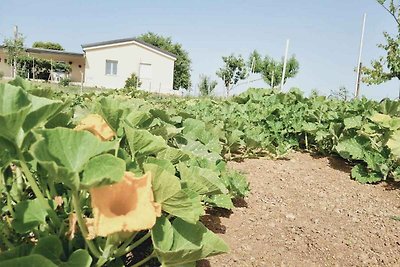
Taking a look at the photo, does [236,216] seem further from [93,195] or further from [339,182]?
[93,195]

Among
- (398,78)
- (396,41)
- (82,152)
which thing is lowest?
(82,152)

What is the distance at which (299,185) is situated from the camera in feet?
9.97

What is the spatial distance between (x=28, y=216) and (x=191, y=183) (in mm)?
395

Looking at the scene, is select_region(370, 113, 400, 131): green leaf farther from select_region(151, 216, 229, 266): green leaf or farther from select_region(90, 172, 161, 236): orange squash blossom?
select_region(90, 172, 161, 236): orange squash blossom

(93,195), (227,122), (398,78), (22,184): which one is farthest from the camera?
(398,78)

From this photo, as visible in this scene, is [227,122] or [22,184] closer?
[22,184]

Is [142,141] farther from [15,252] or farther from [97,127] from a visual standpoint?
[15,252]

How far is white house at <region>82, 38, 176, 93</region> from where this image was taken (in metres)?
28.4

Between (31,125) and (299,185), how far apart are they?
2.48m

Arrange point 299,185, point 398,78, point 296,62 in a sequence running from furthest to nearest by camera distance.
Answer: point 296,62, point 398,78, point 299,185

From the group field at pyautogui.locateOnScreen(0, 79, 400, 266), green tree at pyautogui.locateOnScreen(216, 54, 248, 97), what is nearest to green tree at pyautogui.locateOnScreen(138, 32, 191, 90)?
green tree at pyautogui.locateOnScreen(216, 54, 248, 97)

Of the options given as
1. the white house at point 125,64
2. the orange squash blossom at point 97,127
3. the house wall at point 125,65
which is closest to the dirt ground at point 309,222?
the orange squash blossom at point 97,127

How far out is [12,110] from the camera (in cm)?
83

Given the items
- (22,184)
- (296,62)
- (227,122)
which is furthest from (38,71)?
(22,184)
